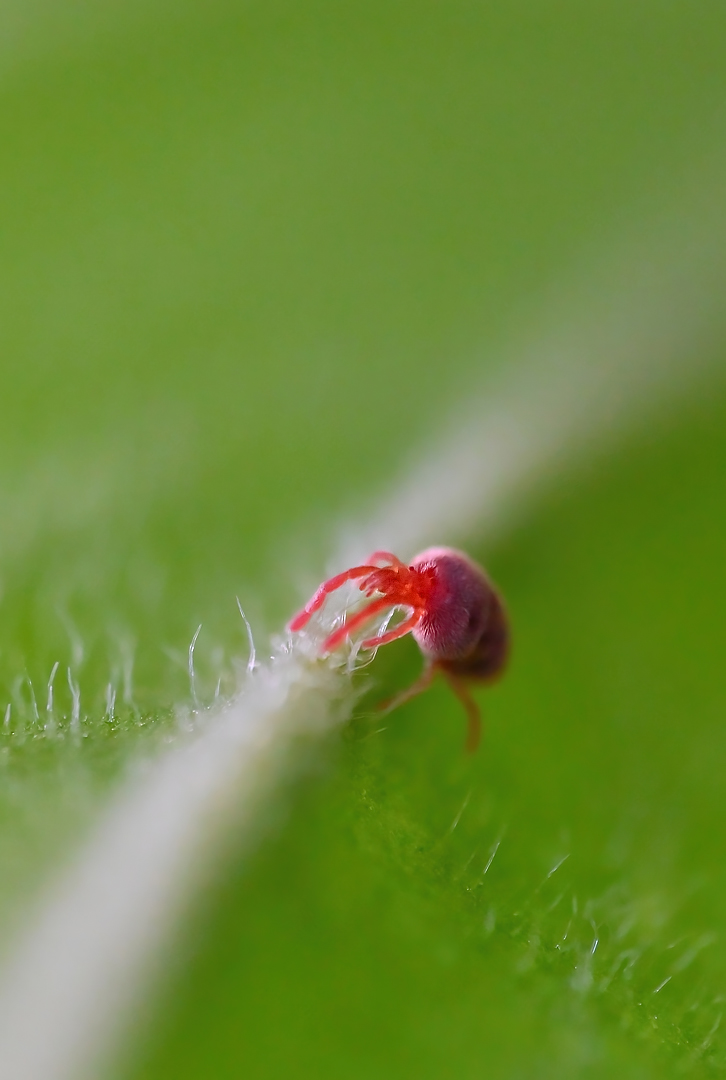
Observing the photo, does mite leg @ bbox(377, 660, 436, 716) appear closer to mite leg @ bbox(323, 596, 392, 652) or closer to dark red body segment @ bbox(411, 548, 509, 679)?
dark red body segment @ bbox(411, 548, 509, 679)

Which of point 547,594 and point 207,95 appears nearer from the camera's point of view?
point 547,594

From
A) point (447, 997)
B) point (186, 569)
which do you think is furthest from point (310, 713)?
point (186, 569)

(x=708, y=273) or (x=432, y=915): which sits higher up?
(x=708, y=273)

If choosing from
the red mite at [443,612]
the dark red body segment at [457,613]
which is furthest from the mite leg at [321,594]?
the dark red body segment at [457,613]

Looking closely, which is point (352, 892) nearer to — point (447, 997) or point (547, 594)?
point (447, 997)

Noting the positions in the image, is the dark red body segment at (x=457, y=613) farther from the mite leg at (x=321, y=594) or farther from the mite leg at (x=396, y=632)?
the mite leg at (x=321, y=594)

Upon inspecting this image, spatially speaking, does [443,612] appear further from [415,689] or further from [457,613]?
[415,689]
